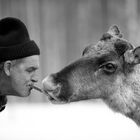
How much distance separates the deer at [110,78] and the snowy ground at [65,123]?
4253 millimetres

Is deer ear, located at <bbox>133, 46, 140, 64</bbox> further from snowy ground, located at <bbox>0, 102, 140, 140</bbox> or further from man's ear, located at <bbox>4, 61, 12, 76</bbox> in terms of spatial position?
snowy ground, located at <bbox>0, 102, 140, 140</bbox>

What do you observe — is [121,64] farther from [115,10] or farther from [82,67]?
[115,10]

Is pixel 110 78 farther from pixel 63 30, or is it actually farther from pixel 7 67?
pixel 63 30

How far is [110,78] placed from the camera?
5789 millimetres

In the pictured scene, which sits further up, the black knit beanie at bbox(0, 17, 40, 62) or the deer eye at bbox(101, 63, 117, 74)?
the black knit beanie at bbox(0, 17, 40, 62)

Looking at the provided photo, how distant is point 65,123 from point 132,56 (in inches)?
266

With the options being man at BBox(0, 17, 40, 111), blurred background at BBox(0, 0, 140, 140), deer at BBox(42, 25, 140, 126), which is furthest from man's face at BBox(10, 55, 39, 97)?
blurred background at BBox(0, 0, 140, 140)

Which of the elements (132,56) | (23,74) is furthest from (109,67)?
(23,74)

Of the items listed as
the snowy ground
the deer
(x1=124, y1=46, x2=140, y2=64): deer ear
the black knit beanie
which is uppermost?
the black knit beanie

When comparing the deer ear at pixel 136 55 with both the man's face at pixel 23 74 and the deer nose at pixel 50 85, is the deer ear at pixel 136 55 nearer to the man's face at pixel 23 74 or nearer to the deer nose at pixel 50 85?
the deer nose at pixel 50 85

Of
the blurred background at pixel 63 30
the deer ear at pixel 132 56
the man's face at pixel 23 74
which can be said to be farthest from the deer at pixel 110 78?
the blurred background at pixel 63 30

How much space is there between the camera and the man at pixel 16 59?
5.32m

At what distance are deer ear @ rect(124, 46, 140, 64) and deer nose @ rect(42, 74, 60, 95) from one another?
2.39 ft

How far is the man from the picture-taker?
532 cm
